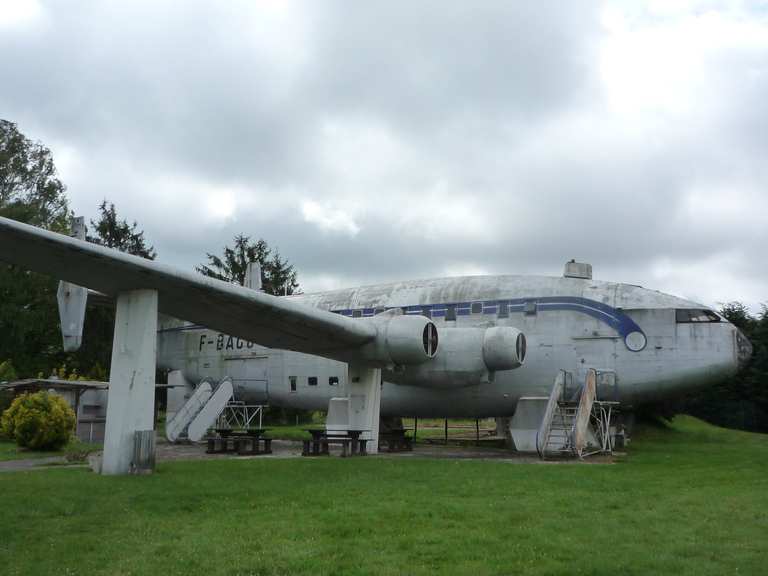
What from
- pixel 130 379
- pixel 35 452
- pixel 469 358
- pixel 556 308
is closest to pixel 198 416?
pixel 35 452

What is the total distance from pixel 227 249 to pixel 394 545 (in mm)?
48600

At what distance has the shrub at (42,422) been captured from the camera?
18891 mm

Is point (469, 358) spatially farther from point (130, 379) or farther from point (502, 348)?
point (130, 379)

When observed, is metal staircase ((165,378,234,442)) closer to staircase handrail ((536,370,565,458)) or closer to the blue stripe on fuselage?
the blue stripe on fuselage

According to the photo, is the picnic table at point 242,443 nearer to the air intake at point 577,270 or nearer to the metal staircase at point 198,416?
the metal staircase at point 198,416

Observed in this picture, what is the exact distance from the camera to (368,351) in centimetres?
1762

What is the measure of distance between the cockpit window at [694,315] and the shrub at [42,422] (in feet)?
54.7

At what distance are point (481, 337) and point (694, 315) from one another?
5695 mm

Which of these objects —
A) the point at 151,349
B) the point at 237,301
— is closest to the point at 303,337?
the point at 237,301

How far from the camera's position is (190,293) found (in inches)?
535

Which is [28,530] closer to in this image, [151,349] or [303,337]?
[151,349]

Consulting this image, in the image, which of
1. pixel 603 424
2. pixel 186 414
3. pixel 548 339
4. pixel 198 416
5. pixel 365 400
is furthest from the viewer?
pixel 186 414

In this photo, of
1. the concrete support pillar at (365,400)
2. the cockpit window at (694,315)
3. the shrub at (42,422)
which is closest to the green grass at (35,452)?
the shrub at (42,422)

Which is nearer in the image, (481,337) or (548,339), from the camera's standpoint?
(481,337)
